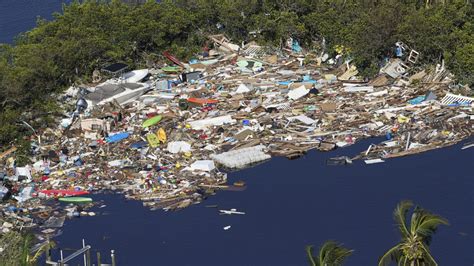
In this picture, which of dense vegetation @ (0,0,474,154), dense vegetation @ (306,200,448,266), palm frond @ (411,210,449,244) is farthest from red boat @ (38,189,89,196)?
palm frond @ (411,210,449,244)

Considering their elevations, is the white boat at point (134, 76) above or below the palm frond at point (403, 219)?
above

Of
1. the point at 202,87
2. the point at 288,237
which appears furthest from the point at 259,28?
the point at 288,237

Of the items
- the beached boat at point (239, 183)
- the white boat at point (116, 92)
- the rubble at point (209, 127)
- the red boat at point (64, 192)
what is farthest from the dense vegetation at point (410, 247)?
the white boat at point (116, 92)

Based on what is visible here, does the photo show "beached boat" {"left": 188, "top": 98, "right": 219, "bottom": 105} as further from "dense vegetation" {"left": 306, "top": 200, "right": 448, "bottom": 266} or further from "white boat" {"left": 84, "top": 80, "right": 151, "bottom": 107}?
"dense vegetation" {"left": 306, "top": 200, "right": 448, "bottom": 266}

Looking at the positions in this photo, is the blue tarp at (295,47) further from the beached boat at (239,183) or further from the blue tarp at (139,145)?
the beached boat at (239,183)

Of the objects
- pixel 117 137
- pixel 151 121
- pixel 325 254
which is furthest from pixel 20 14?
pixel 325 254

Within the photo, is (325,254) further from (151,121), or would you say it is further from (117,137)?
(151,121)
